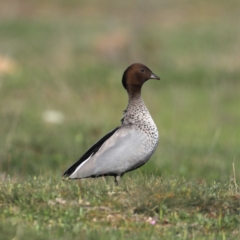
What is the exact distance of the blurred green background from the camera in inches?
486

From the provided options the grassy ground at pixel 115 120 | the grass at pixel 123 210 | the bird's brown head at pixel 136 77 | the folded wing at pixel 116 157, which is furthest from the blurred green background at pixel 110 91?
the grass at pixel 123 210

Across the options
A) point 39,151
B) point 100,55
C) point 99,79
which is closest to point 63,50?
point 100,55

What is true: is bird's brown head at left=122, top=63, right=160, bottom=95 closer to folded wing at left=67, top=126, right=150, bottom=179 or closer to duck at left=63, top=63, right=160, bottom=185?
duck at left=63, top=63, right=160, bottom=185

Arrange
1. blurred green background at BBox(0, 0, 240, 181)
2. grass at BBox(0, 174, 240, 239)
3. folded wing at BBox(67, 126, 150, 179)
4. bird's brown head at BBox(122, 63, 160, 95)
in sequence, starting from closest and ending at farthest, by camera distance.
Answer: grass at BBox(0, 174, 240, 239)
folded wing at BBox(67, 126, 150, 179)
bird's brown head at BBox(122, 63, 160, 95)
blurred green background at BBox(0, 0, 240, 181)

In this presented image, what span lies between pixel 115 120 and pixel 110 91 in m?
3.45

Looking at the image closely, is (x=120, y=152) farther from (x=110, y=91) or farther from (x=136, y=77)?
(x=110, y=91)

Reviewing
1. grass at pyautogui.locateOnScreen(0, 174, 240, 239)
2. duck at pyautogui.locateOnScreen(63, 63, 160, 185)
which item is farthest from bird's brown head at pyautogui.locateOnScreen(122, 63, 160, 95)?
grass at pyautogui.locateOnScreen(0, 174, 240, 239)

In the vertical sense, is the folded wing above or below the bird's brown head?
below

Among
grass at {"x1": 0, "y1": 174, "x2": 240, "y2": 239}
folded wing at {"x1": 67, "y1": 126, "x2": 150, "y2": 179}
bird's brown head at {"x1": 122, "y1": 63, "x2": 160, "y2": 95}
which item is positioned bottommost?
grass at {"x1": 0, "y1": 174, "x2": 240, "y2": 239}

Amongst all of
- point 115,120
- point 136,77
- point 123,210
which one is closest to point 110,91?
point 115,120

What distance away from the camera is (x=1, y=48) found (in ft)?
80.3

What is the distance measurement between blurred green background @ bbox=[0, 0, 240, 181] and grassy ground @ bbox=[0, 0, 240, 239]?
0.04 meters

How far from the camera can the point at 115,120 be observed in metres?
15.8

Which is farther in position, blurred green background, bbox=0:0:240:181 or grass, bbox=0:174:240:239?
blurred green background, bbox=0:0:240:181
